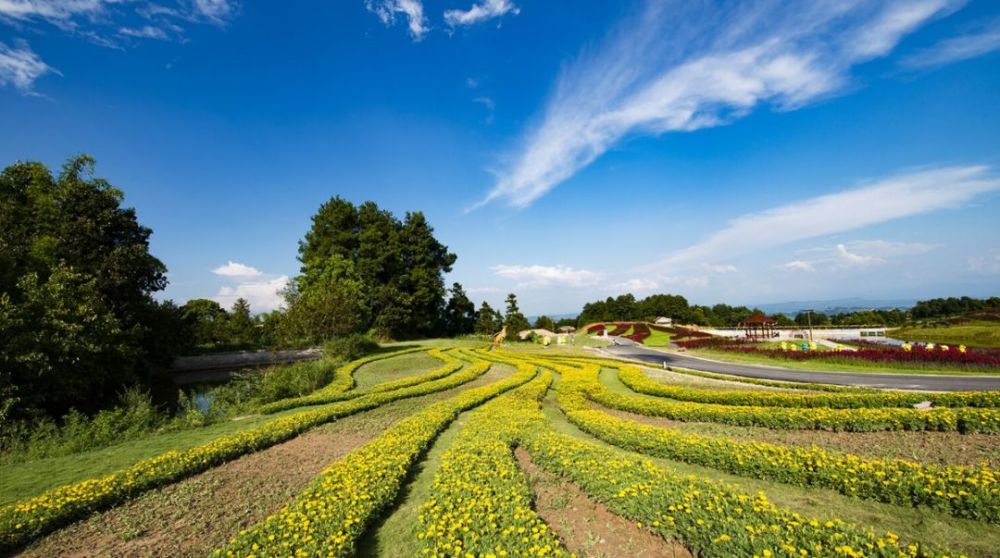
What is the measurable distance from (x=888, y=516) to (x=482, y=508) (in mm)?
6355

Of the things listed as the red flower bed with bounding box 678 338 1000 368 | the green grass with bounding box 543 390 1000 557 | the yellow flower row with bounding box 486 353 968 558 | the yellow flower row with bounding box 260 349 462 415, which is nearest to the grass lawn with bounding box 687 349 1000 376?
the red flower bed with bounding box 678 338 1000 368

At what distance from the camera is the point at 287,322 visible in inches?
1177

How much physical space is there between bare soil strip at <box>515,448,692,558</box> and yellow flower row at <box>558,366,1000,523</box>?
2.90 metres

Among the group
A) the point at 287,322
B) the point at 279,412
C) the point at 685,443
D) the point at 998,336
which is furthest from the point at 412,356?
the point at 998,336

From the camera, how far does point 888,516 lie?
651cm

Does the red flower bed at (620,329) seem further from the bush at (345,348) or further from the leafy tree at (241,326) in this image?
the leafy tree at (241,326)

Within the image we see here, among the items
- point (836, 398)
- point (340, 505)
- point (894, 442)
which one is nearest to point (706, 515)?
point (340, 505)

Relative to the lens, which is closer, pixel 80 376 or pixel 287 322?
pixel 80 376

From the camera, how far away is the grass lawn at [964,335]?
31234mm

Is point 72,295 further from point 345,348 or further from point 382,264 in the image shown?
point 382,264

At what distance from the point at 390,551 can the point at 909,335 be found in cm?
5221

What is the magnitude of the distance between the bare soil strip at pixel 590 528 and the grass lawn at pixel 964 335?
3818cm

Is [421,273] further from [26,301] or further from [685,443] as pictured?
[685,443]

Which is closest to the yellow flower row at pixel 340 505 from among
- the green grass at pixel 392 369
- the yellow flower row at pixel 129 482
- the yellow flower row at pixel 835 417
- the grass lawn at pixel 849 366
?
the yellow flower row at pixel 129 482
